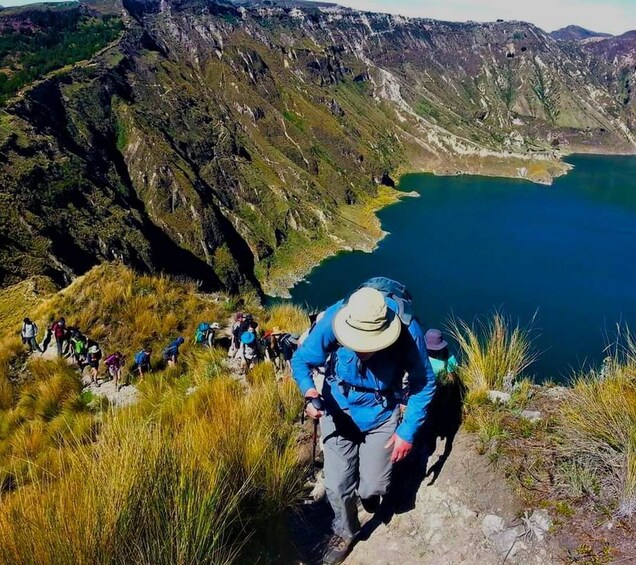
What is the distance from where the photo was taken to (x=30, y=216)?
35469mm

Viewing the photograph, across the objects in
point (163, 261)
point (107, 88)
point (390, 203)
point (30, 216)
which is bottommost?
point (390, 203)

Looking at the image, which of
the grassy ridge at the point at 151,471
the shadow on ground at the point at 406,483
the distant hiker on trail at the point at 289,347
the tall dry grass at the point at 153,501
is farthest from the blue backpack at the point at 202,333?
the tall dry grass at the point at 153,501

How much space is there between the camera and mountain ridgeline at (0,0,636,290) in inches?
1950

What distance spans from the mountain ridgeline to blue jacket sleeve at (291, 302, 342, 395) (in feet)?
62.8

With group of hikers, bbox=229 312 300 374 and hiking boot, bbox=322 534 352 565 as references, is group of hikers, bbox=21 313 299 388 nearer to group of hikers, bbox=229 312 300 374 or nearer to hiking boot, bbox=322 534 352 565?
group of hikers, bbox=229 312 300 374

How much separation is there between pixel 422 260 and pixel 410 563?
88.0 meters

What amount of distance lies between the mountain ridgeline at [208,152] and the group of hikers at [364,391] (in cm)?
1925

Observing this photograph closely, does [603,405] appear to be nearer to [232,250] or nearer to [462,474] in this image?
[462,474]

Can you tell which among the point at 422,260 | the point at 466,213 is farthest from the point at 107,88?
the point at 466,213

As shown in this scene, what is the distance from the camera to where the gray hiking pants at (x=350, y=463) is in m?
3.71

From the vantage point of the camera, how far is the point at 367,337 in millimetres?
3236

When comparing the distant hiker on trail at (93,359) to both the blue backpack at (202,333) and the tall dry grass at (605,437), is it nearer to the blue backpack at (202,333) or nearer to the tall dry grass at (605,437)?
the blue backpack at (202,333)

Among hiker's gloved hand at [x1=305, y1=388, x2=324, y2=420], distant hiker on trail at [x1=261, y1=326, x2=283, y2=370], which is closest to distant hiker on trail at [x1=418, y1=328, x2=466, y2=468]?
hiker's gloved hand at [x1=305, y1=388, x2=324, y2=420]

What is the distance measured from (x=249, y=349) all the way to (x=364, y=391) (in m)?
4.55
